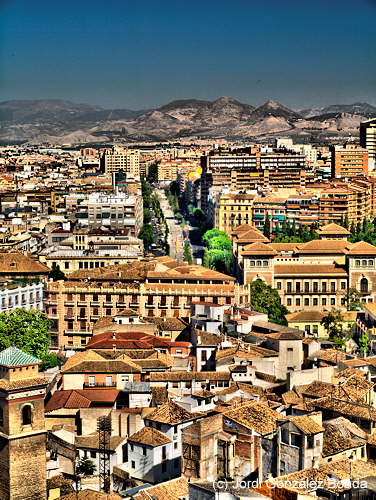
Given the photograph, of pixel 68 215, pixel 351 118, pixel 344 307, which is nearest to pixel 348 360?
pixel 344 307

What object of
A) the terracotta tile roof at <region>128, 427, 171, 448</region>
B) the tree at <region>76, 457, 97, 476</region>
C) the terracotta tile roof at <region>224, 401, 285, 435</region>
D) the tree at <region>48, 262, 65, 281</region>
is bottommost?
the tree at <region>76, 457, 97, 476</region>

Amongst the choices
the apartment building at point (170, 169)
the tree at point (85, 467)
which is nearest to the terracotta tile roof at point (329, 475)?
the tree at point (85, 467)

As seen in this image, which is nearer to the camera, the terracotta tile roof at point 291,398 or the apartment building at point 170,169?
the terracotta tile roof at point 291,398

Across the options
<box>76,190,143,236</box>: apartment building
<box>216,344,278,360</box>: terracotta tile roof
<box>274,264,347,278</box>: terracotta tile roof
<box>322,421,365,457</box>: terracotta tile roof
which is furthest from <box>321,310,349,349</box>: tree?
<box>76,190,143,236</box>: apartment building

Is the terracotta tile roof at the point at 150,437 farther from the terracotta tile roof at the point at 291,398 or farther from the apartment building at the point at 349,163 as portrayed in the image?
the apartment building at the point at 349,163

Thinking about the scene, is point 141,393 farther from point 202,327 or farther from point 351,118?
point 351,118

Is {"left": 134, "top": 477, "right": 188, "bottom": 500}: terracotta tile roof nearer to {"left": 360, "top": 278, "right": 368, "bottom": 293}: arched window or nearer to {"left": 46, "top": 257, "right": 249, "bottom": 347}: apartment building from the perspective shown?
{"left": 46, "top": 257, "right": 249, "bottom": 347}: apartment building
